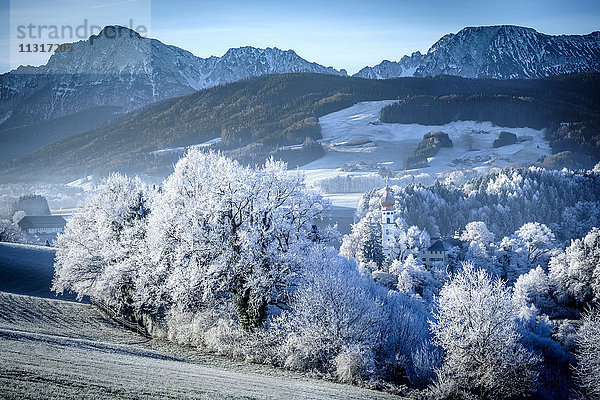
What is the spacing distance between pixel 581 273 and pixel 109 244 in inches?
2674

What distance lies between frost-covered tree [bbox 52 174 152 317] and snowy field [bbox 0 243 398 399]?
4406mm

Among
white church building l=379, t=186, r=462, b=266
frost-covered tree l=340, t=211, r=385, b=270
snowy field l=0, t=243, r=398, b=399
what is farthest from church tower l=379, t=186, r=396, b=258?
snowy field l=0, t=243, r=398, b=399

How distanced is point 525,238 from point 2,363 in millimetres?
107957

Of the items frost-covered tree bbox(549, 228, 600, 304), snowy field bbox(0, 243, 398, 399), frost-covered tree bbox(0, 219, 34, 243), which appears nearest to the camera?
snowy field bbox(0, 243, 398, 399)

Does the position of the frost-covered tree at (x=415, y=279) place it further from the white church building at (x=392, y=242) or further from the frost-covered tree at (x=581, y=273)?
the white church building at (x=392, y=242)

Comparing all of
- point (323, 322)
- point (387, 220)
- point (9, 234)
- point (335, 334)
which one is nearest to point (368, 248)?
point (387, 220)

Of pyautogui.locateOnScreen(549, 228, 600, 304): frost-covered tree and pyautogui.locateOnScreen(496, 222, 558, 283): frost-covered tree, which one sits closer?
pyautogui.locateOnScreen(549, 228, 600, 304): frost-covered tree

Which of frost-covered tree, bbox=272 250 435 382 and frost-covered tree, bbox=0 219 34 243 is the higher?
frost-covered tree, bbox=272 250 435 382

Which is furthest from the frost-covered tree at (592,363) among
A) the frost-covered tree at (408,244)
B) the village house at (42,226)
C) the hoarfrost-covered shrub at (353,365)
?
the village house at (42,226)

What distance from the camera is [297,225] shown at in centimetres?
3500

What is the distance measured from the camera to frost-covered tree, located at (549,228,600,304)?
75688mm

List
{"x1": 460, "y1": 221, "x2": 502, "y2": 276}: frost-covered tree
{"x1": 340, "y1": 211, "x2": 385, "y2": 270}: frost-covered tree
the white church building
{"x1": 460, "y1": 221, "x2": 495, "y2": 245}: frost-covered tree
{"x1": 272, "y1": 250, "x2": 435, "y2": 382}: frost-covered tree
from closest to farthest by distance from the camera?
{"x1": 272, "y1": 250, "x2": 435, "y2": 382}: frost-covered tree, {"x1": 340, "y1": 211, "x2": 385, "y2": 270}: frost-covered tree, {"x1": 460, "y1": 221, "x2": 502, "y2": 276}: frost-covered tree, the white church building, {"x1": 460, "y1": 221, "x2": 495, "y2": 245}: frost-covered tree

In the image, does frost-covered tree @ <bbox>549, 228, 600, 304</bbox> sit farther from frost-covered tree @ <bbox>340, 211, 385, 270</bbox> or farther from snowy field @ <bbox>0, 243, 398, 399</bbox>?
snowy field @ <bbox>0, 243, 398, 399</bbox>

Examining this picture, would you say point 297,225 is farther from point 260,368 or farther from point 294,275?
point 260,368
